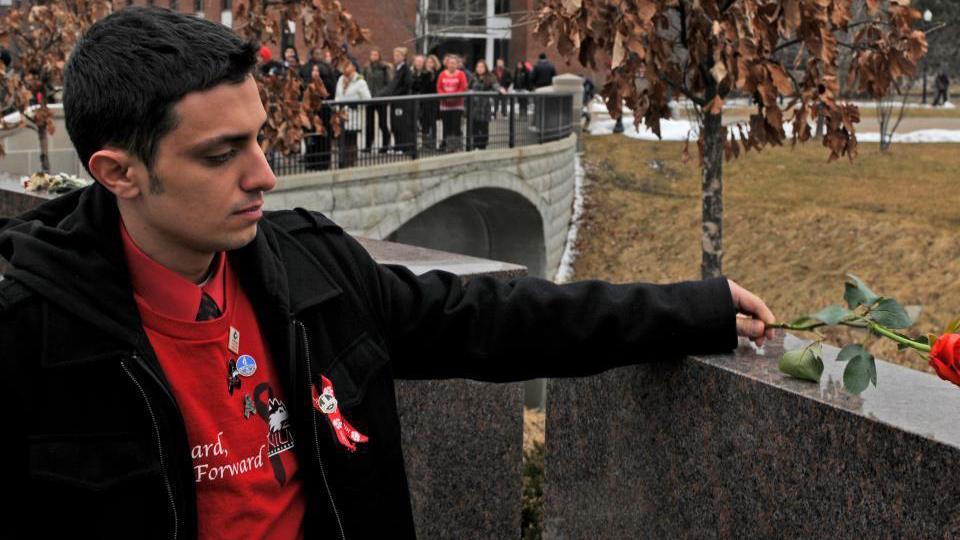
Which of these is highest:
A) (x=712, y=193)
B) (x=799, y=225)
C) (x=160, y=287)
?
(x=160, y=287)

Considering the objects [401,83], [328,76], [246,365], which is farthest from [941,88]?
[246,365]

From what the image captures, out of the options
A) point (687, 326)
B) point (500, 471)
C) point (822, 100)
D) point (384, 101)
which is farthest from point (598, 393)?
point (384, 101)

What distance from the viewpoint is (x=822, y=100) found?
7.00m

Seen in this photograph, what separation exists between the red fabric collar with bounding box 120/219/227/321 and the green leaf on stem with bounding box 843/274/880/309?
146 centimetres

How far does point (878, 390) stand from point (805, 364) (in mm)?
164

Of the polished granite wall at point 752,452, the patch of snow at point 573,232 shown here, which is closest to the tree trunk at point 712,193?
the polished granite wall at point 752,452

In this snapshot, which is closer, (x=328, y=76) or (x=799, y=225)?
(x=328, y=76)

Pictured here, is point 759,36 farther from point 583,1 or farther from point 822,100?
point 583,1

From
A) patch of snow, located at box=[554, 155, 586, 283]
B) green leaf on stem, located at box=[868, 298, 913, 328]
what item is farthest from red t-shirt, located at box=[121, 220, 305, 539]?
patch of snow, located at box=[554, 155, 586, 283]

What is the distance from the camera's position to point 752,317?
294cm

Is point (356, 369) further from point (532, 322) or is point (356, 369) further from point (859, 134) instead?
point (859, 134)

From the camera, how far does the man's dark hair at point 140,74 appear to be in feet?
6.77

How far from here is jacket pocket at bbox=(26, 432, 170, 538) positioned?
6.68 ft

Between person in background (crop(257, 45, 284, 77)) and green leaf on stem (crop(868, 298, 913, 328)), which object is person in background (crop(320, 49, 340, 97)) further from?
green leaf on stem (crop(868, 298, 913, 328))
